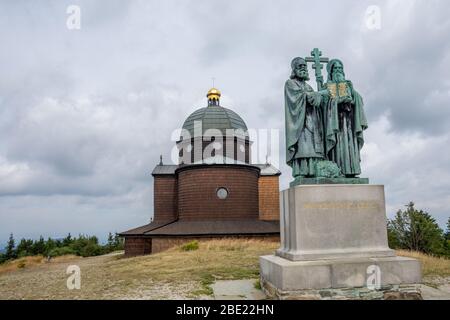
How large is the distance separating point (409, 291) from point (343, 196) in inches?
75.6

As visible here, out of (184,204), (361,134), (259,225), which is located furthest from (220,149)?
(361,134)

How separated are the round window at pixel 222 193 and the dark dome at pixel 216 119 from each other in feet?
25.9

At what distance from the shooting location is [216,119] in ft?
112

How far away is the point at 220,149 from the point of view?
32281 mm

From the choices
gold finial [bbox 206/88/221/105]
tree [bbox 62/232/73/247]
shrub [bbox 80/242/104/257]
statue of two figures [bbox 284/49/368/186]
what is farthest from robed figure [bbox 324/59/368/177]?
A: tree [bbox 62/232/73/247]

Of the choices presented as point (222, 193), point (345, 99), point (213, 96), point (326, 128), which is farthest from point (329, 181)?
point (213, 96)

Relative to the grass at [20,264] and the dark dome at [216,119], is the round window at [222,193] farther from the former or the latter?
the grass at [20,264]

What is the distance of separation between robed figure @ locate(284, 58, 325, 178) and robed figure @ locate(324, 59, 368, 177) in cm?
20

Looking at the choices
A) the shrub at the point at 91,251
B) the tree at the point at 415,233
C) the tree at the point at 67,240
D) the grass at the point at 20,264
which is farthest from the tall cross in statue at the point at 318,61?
the tree at the point at 67,240

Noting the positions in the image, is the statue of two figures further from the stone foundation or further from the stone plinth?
the stone foundation

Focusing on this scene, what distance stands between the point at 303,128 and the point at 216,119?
27.4 m

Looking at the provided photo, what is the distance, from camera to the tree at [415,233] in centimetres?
2794

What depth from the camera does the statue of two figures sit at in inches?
271

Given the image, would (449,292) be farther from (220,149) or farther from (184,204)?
(220,149)
